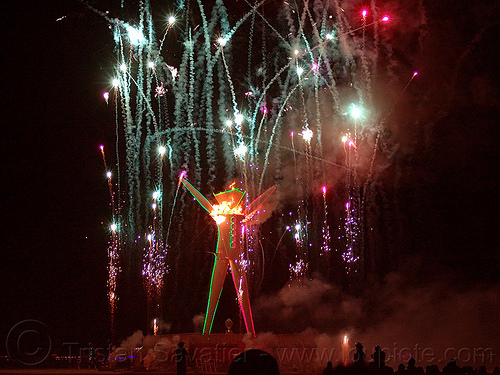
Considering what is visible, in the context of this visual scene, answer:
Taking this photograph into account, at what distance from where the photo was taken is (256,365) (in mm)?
2342

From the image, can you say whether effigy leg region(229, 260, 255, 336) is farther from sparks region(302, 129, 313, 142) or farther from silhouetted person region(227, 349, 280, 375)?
silhouetted person region(227, 349, 280, 375)

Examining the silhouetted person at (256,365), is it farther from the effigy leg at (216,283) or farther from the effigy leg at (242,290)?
the effigy leg at (216,283)

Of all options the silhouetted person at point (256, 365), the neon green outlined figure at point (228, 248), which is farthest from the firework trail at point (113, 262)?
the silhouetted person at point (256, 365)

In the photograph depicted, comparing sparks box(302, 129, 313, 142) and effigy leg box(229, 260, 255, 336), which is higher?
sparks box(302, 129, 313, 142)

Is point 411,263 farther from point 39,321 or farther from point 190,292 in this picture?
point 39,321

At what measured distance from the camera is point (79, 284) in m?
24.4

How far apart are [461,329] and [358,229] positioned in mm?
6017

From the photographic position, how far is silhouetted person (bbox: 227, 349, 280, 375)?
2320 millimetres

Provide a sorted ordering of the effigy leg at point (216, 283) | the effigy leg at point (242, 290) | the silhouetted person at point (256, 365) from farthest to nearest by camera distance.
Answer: the effigy leg at point (216, 283) < the effigy leg at point (242, 290) < the silhouetted person at point (256, 365)

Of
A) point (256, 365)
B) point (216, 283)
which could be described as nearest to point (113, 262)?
point (216, 283)

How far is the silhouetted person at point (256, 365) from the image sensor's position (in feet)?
7.61

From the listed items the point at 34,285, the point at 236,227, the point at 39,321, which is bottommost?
the point at 39,321

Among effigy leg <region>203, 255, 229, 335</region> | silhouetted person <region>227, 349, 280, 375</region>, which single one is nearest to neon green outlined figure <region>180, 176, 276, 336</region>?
effigy leg <region>203, 255, 229, 335</region>

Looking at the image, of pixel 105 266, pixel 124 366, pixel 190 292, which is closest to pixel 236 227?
pixel 124 366
